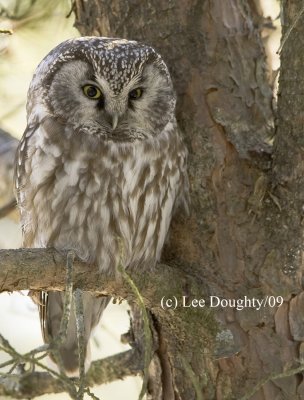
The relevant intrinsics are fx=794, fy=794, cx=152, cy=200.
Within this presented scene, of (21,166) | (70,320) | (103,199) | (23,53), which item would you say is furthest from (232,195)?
(23,53)

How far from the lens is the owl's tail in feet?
11.1

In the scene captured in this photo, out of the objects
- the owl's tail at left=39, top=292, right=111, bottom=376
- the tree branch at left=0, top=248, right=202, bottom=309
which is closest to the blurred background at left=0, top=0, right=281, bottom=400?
the owl's tail at left=39, top=292, right=111, bottom=376

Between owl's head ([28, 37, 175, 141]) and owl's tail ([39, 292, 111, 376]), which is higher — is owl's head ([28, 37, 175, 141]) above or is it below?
above

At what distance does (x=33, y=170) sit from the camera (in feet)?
10.1

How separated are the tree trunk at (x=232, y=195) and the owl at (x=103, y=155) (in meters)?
0.10

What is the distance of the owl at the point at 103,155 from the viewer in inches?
118

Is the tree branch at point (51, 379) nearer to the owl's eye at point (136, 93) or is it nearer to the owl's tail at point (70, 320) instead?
the owl's tail at point (70, 320)

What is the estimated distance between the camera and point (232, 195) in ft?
9.73

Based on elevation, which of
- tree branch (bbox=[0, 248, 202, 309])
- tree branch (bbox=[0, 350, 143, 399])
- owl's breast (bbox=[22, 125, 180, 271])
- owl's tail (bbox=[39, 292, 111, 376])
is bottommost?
tree branch (bbox=[0, 350, 143, 399])

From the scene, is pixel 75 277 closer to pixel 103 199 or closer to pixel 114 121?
pixel 103 199

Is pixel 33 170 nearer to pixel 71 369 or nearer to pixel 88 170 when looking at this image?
pixel 88 170

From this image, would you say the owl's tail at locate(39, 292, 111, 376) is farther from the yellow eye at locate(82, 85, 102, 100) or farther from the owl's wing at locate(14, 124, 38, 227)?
the yellow eye at locate(82, 85, 102, 100)

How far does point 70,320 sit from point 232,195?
0.99m

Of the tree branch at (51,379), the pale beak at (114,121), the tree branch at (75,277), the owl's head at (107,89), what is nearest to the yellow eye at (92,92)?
the owl's head at (107,89)
